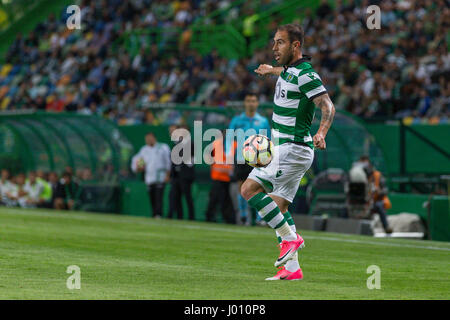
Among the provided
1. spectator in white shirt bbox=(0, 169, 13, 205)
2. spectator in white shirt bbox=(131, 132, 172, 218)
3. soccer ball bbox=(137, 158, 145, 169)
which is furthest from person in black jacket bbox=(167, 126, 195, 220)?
spectator in white shirt bbox=(0, 169, 13, 205)

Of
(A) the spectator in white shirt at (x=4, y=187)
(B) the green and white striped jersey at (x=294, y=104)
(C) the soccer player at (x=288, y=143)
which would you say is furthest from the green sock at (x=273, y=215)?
(A) the spectator in white shirt at (x=4, y=187)

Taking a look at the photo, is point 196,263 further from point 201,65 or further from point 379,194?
point 201,65

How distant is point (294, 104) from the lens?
9.32 m

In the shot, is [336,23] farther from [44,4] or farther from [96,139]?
[44,4]

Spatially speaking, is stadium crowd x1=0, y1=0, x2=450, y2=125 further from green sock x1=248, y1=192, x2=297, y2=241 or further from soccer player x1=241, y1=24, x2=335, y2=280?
green sock x1=248, y1=192, x2=297, y2=241

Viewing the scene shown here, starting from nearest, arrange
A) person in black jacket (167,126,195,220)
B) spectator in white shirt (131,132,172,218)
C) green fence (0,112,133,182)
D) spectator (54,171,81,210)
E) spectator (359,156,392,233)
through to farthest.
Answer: spectator (359,156,392,233), person in black jacket (167,126,195,220), spectator in white shirt (131,132,172,218), green fence (0,112,133,182), spectator (54,171,81,210)

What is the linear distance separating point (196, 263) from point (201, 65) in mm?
20759

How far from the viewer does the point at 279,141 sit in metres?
9.40

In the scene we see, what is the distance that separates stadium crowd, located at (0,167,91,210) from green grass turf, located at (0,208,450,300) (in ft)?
22.4

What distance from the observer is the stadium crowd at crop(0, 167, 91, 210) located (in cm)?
2489

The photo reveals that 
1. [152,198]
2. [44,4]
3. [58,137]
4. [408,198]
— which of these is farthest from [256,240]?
[44,4]

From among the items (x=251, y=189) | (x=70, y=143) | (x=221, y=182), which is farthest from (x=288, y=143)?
(x=70, y=143)

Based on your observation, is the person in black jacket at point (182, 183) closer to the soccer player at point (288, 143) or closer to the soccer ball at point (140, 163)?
the soccer ball at point (140, 163)
